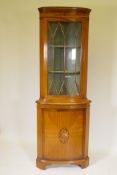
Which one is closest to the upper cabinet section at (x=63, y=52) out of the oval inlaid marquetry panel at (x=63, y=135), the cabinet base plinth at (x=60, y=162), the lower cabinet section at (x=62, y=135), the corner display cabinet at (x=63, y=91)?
the corner display cabinet at (x=63, y=91)

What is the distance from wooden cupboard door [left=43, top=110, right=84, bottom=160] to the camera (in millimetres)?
2656

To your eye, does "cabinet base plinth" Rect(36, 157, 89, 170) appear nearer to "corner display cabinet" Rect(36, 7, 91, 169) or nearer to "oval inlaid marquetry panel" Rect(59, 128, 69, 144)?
"corner display cabinet" Rect(36, 7, 91, 169)

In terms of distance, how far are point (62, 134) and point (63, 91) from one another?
500 mm

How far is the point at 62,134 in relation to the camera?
2.68m

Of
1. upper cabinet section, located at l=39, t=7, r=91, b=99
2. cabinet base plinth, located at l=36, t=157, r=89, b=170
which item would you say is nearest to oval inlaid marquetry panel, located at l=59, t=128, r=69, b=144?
cabinet base plinth, located at l=36, t=157, r=89, b=170

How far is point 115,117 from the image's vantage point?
3215mm

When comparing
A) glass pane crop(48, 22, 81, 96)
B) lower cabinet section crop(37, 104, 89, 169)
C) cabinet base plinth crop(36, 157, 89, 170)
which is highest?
glass pane crop(48, 22, 81, 96)

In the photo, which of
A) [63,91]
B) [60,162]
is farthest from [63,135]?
[63,91]

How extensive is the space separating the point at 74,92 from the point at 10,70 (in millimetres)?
1169

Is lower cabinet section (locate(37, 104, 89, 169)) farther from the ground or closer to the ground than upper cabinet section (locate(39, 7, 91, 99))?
closer to the ground

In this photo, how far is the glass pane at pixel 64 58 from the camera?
8.58 feet

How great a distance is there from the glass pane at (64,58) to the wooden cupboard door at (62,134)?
10.0 inches

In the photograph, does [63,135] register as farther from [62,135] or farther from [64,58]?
[64,58]

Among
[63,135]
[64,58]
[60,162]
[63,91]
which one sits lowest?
[60,162]
